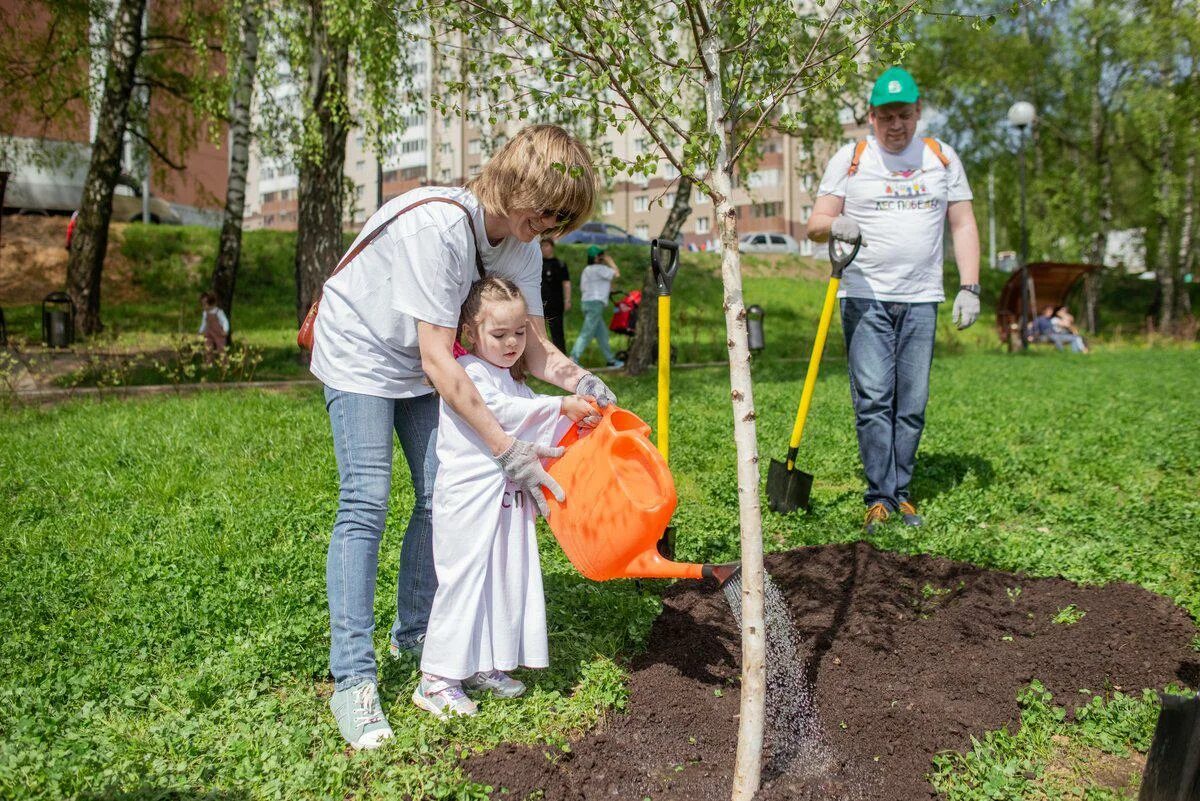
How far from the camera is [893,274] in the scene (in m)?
4.52

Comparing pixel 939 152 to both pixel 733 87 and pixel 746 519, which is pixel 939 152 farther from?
pixel 746 519

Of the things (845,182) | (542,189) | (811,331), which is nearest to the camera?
(542,189)

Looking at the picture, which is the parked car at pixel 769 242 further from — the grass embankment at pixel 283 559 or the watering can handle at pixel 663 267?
the watering can handle at pixel 663 267

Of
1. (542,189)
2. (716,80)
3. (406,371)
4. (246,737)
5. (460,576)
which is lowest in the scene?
(246,737)

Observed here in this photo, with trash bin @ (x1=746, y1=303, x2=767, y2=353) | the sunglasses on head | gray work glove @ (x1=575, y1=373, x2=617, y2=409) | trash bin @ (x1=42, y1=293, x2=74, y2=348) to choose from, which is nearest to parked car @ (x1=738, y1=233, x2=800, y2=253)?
trash bin @ (x1=746, y1=303, x2=767, y2=353)

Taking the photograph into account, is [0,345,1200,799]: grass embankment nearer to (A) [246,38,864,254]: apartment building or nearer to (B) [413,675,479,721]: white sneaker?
(B) [413,675,479,721]: white sneaker

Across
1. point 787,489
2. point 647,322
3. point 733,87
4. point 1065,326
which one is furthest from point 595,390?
point 1065,326

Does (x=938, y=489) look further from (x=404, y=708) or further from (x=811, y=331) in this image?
(x=811, y=331)

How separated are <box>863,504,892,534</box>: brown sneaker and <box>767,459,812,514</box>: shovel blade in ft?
1.12

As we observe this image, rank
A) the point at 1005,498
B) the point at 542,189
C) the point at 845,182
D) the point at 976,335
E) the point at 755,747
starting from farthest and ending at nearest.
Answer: the point at 976,335 → the point at 1005,498 → the point at 845,182 → the point at 542,189 → the point at 755,747

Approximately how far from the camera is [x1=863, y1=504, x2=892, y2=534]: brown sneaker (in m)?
4.46

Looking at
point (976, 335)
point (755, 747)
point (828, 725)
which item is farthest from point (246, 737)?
point (976, 335)

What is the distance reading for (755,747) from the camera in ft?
7.64

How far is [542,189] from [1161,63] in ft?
73.5
